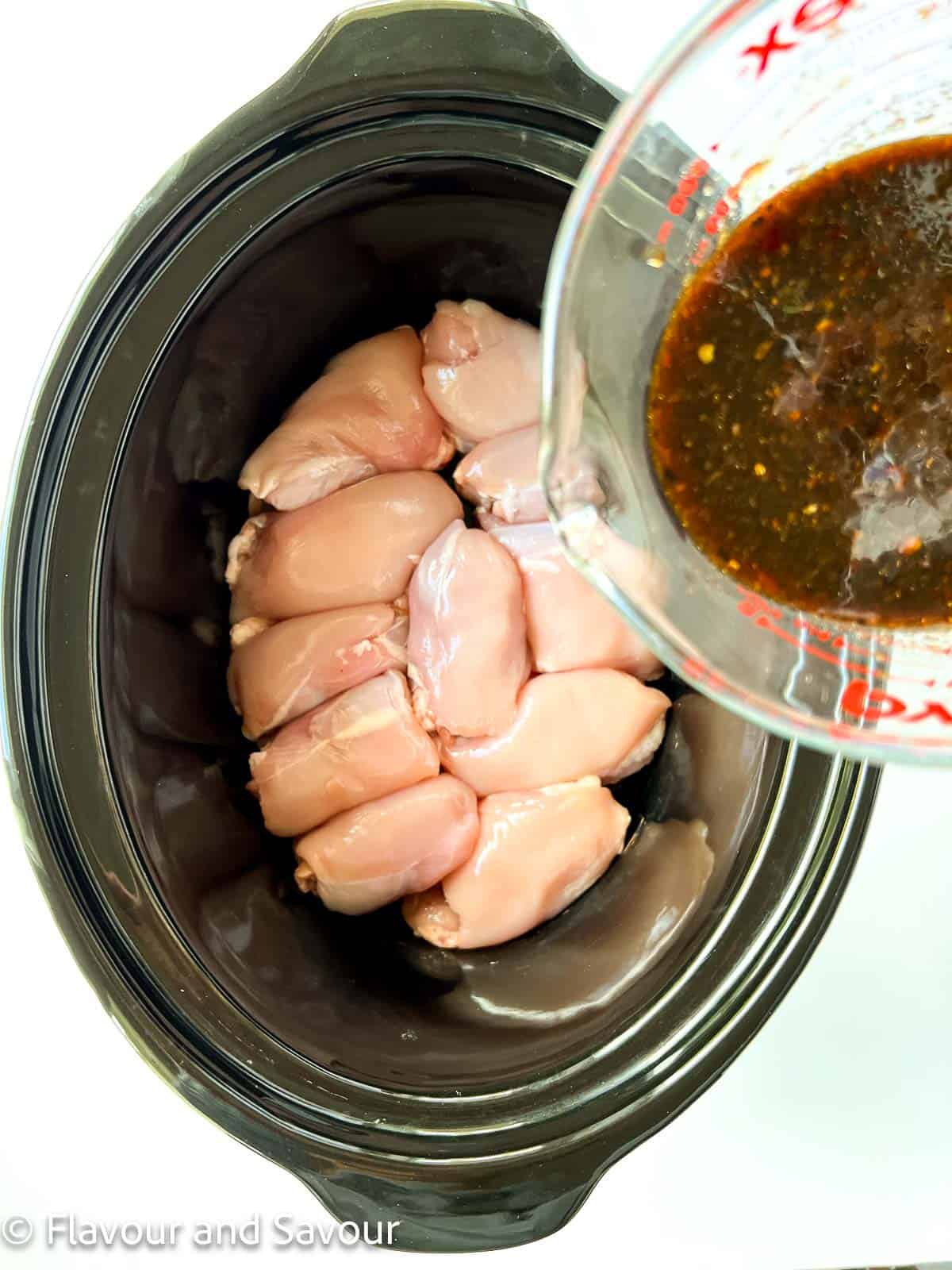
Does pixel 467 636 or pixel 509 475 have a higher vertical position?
pixel 509 475

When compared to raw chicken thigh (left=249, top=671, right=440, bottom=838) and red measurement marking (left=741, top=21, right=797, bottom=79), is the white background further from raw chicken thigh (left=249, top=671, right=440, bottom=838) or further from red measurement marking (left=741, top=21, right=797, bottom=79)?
red measurement marking (left=741, top=21, right=797, bottom=79)

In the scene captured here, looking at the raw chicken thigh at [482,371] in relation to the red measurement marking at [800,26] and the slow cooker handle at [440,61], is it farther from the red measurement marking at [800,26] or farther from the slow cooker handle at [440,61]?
the red measurement marking at [800,26]

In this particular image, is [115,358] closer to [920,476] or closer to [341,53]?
[341,53]

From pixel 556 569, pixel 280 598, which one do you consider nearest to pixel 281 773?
pixel 280 598

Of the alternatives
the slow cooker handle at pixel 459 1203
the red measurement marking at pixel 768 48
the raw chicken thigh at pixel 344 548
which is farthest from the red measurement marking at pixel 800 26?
the slow cooker handle at pixel 459 1203

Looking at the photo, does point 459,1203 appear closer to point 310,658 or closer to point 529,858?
point 529,858

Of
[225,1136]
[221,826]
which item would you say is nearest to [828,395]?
[221,826]
